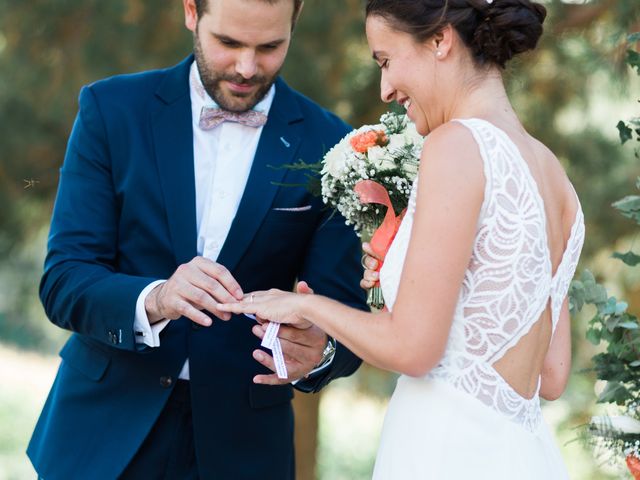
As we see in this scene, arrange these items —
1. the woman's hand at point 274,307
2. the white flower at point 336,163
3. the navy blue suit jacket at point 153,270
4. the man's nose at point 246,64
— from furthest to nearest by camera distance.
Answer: the man's nose at point 246,64, the navy blue suit jacket at point 153,270, the white flower at point 336,163, the woman's hand at point 274,307

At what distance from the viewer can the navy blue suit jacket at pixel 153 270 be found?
337 cm

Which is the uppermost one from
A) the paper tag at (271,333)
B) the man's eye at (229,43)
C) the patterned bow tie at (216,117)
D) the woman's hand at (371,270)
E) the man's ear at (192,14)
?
the man's ear at (192,14)

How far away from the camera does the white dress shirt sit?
3490mm

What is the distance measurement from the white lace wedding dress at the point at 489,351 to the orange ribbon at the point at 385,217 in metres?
0.24

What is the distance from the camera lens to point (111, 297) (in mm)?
3203

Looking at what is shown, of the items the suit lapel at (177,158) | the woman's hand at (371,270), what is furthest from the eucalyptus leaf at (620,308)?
the suit lapel at (177,158)

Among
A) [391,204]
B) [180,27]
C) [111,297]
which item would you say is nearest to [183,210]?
[111,297]

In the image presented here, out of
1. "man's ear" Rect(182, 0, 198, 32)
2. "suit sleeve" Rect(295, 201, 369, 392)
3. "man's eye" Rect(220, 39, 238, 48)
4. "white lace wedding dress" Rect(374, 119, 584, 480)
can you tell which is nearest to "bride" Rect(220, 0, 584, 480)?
"white lace wedding dress" Rect(374, 119, 584, 480)

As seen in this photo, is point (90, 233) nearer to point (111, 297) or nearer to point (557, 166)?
point (111, 297)

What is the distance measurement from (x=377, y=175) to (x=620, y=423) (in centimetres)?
109

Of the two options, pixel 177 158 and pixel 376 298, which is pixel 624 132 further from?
pixel 177 158

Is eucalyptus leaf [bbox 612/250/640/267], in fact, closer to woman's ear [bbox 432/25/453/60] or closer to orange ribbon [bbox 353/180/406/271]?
orange ribbon [bbox 353/180/406/271]

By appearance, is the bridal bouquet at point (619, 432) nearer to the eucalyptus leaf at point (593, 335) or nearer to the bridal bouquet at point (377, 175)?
the eucalyptus leaf at point (593, 335)

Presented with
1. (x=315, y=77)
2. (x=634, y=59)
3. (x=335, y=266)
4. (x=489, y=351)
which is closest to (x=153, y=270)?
(x=335, y=266)
